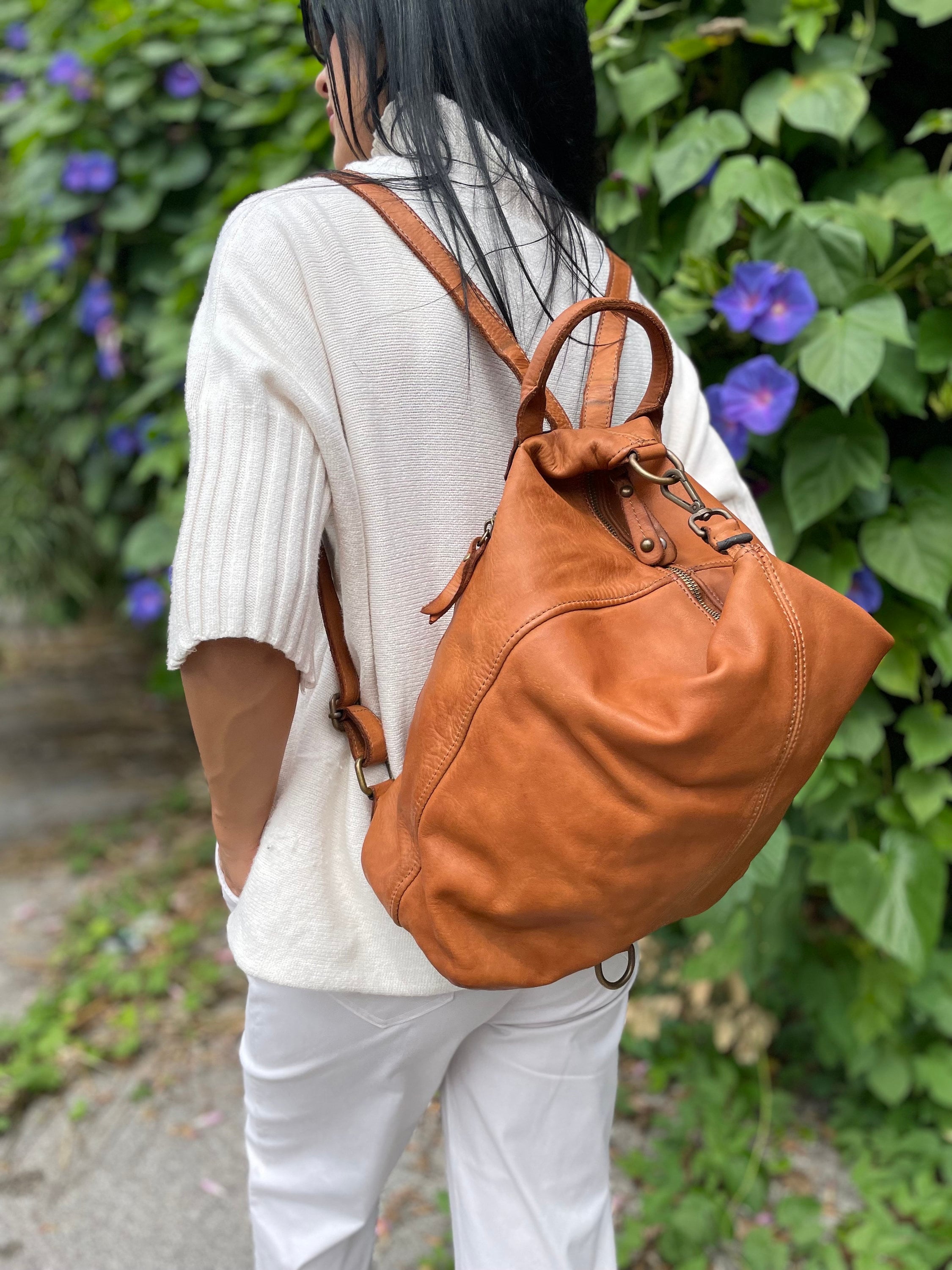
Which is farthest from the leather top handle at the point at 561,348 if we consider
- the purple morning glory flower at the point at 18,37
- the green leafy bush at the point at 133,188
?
the purple morning glory flower at the point at 18,37

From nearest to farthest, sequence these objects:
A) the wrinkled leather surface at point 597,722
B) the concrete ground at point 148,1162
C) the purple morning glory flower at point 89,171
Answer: the wrinkled leather surface at point 597,722 → the concrete ground at point 148,1162 → the purple morning glory flower at point 89,171

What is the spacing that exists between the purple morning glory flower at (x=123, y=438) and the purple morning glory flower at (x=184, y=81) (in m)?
0.80

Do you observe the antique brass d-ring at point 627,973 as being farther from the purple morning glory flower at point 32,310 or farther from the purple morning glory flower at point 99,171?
the purple morning glory flower at point 32,310

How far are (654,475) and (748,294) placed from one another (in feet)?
2.86

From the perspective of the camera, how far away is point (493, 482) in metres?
0.92

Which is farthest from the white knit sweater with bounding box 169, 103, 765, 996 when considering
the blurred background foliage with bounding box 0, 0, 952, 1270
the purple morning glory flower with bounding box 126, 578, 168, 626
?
the purple morning glory flower with bounding box 126, 578, 168, 626

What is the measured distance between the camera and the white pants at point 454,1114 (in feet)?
3.21

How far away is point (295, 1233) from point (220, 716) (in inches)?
22.6

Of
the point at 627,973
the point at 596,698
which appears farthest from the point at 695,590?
the point at 627,973

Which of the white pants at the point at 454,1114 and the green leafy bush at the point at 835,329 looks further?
the green leafy bush at the point at 835,329

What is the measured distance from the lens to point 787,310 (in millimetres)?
1509

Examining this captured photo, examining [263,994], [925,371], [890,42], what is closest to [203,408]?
[263,994]

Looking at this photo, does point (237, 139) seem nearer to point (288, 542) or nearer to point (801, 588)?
point (288, 542)

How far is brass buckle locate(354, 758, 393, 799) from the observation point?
36.3 inches
